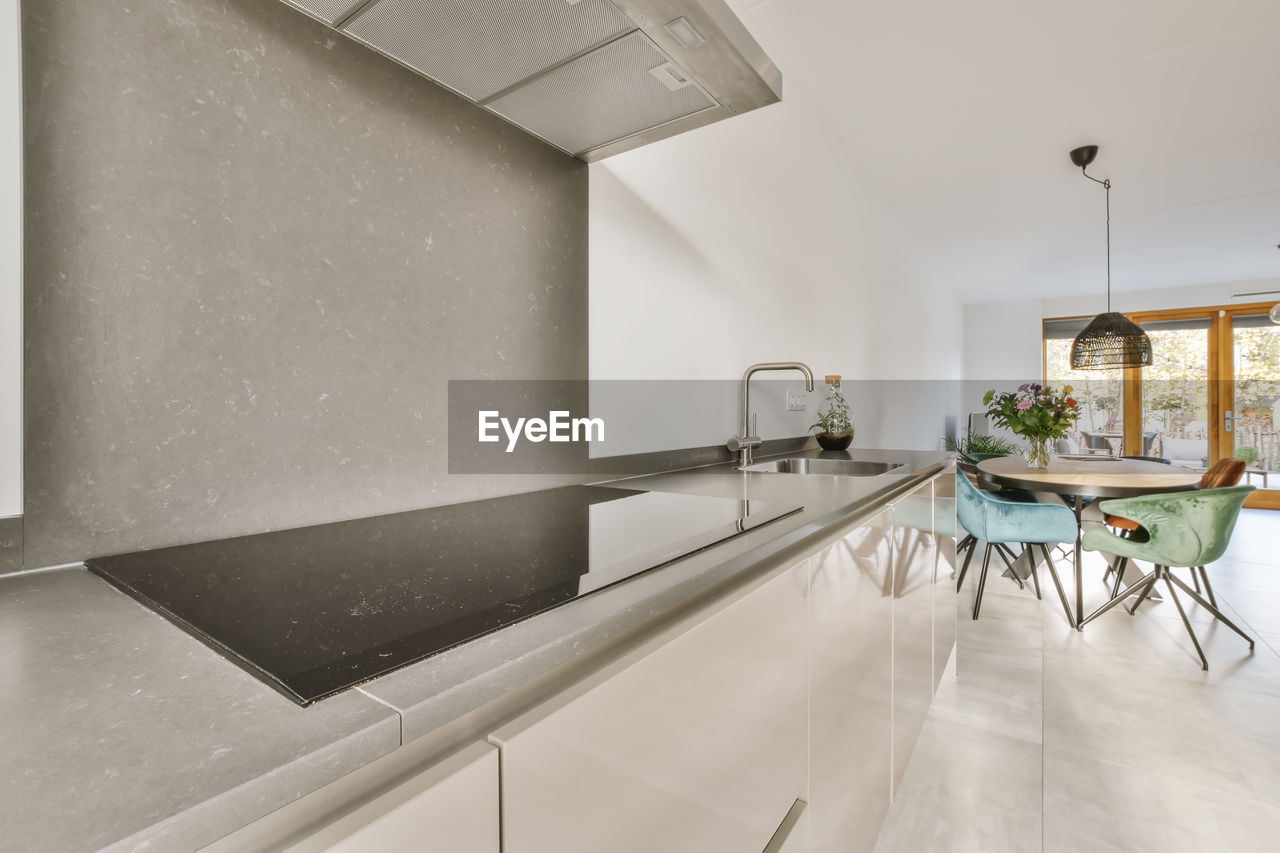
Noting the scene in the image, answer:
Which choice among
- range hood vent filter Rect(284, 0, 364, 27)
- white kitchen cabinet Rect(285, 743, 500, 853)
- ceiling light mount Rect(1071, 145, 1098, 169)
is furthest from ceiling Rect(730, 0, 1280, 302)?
white kitchen cabinet Rect(285, 743, 500, 853)

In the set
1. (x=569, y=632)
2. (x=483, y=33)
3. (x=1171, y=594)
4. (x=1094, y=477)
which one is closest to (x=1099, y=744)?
(x=1171, y=594)

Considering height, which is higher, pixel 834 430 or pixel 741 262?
pixel 741 262

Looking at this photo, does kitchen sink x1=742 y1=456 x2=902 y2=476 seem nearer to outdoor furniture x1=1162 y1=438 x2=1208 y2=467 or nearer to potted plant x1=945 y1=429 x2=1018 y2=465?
potted plant x1=945 y1=429 x2=1018 y2=465

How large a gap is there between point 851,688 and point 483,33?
1.30 metres

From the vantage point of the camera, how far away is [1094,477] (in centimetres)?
312

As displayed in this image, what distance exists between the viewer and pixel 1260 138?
10.5ft

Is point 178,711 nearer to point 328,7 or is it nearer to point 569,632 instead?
point 569,632

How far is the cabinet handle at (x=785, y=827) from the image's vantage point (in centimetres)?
79

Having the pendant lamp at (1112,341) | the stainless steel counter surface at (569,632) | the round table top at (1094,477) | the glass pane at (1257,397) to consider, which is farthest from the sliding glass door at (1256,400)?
the stainless steel counter surface at (569,632)

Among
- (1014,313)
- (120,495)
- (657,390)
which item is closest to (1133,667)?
(657,390)

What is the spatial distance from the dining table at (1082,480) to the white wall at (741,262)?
775mm

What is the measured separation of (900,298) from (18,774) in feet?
16.4

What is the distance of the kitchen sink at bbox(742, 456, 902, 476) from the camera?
72.1 inches

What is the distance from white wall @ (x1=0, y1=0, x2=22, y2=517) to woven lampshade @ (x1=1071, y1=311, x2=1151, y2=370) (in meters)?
4.83
